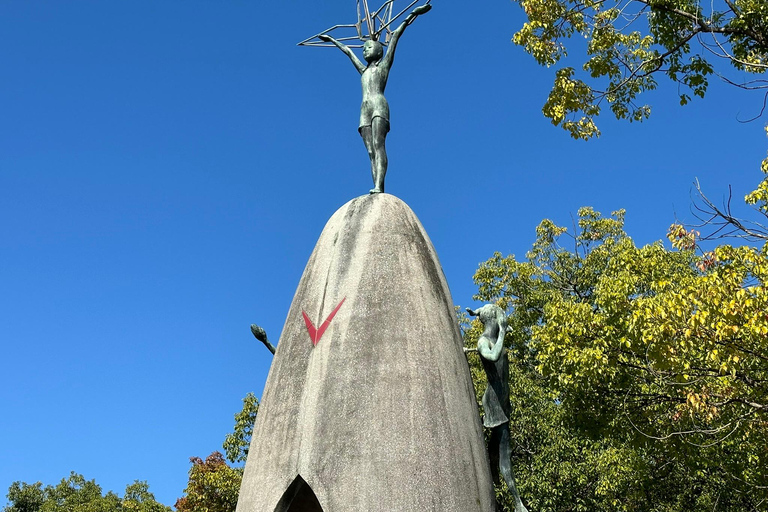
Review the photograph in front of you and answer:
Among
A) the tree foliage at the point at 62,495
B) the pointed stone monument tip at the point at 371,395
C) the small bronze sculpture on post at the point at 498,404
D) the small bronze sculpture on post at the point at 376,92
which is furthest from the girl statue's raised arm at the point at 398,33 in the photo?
the tree foliage at the point at 62,495

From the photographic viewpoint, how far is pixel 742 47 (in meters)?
10.4

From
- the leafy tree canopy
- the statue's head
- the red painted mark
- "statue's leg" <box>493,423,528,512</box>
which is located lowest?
"statue's leg" <box>493,423,528,512</box>

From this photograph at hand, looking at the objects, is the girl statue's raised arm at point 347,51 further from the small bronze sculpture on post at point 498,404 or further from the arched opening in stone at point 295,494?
the arched opening in stone at point 295,494

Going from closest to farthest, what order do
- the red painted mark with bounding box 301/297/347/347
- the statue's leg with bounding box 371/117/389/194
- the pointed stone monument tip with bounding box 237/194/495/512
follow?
the pointed stone monument tip with bounding box 237/194/495/512
the red painted mark with bounding box 301/297/347/347
the statue's leg with bounding box 371/117/389/194

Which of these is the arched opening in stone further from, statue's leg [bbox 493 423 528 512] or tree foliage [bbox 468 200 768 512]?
tree foliage [bbox 468 200 768 512]

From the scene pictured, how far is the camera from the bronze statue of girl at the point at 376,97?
738cm

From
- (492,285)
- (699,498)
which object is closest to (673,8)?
(699,498)

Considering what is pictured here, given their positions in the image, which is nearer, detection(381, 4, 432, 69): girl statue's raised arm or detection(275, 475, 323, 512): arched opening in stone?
detection(275, 475, 323, 512): arched opening in stone

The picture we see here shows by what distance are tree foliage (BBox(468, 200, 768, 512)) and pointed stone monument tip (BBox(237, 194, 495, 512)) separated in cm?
580

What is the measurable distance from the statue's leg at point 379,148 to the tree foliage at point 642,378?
5.54 meters

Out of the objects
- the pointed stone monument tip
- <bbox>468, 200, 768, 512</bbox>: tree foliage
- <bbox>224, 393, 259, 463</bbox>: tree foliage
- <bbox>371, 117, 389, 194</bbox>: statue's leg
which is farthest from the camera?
<bbox>224, 393, 259, 463</bbox>: tree foliage

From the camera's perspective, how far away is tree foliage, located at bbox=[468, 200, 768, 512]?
35.9ft

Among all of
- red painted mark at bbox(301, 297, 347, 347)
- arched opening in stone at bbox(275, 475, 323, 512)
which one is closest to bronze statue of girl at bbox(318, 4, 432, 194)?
red painted mark at bbox(301, 297, 347, 347)

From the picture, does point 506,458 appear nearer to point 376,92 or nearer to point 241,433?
point 376,92
